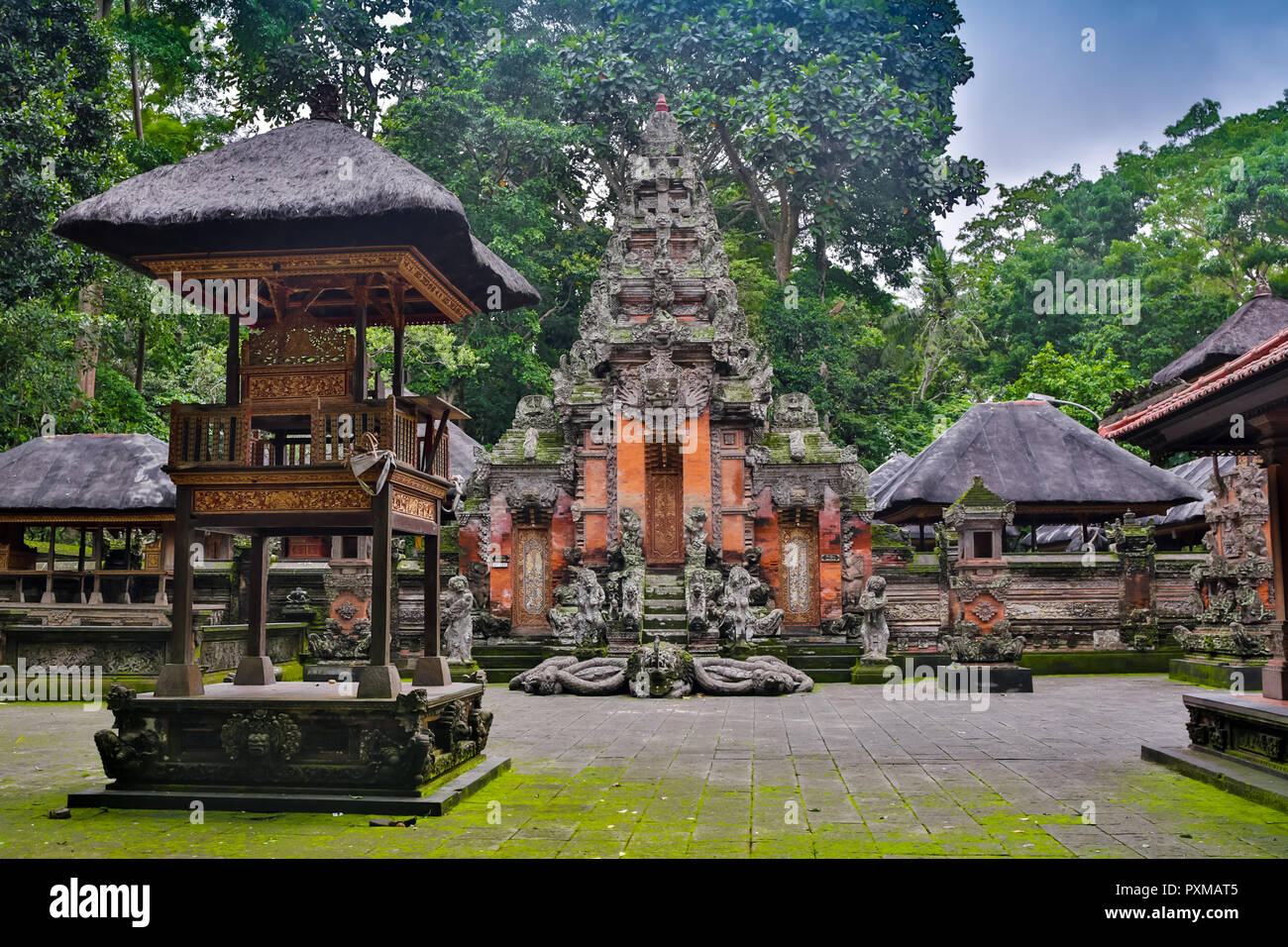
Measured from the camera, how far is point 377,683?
23.0 feet

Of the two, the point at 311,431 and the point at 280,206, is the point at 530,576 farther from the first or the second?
the point at 280,206

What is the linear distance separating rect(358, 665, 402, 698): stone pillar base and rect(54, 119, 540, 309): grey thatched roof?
306 cm

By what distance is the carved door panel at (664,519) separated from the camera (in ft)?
65.1

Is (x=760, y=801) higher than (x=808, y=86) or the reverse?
the reverse

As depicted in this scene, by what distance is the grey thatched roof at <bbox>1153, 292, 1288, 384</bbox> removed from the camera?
64.0ft

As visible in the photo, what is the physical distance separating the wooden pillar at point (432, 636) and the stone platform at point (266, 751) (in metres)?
1.11

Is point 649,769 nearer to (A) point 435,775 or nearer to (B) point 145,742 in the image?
(A) point 435,775

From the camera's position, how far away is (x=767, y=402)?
66.2ft

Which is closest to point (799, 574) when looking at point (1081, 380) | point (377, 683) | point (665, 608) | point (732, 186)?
point (665, 608)

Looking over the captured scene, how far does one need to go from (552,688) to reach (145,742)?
829 centimetres

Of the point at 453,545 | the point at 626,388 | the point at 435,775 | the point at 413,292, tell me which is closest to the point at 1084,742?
the point at 435,775

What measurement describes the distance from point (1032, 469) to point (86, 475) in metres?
18.8

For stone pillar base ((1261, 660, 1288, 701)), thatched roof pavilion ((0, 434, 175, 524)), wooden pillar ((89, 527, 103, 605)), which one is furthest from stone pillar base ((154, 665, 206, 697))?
wooden pillar ((89, 527, 103, 605))

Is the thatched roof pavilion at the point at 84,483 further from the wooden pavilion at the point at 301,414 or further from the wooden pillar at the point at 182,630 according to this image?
the wooden pillar at the point at 182,630
